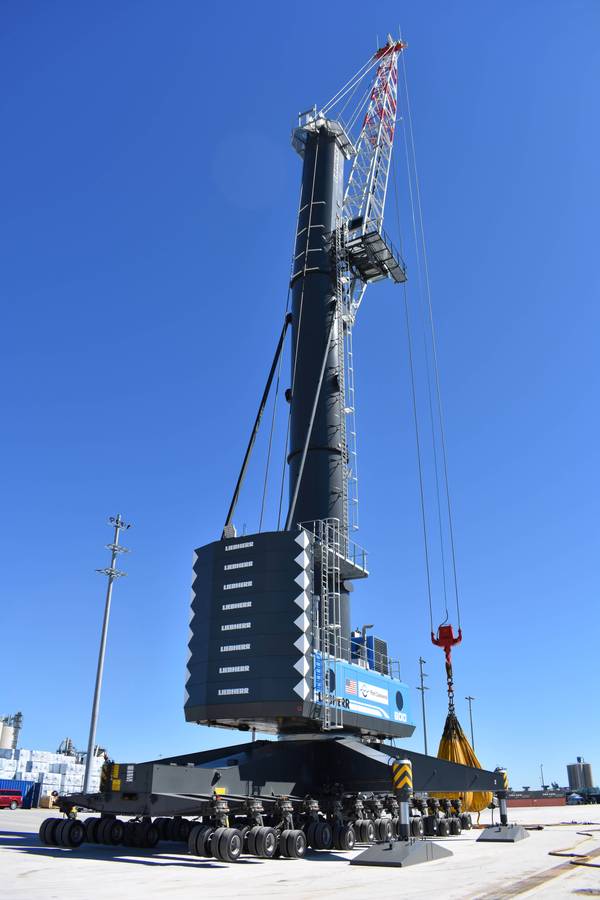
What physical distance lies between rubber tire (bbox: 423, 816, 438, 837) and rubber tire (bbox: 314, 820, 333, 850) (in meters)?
8.63

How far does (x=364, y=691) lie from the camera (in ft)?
84.8

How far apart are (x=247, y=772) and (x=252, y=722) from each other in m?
2.98

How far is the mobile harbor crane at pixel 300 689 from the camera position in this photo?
1880 cm

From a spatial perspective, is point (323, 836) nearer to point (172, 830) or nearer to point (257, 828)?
point (257, 828)

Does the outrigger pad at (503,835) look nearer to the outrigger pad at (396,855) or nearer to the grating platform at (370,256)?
the outrigger pad at (396,855)

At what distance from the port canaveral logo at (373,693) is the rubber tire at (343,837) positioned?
15.9 ft

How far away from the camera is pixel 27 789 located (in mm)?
57219

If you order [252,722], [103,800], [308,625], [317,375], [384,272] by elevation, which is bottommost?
[103,800]

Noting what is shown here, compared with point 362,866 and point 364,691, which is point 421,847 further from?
point 364,691

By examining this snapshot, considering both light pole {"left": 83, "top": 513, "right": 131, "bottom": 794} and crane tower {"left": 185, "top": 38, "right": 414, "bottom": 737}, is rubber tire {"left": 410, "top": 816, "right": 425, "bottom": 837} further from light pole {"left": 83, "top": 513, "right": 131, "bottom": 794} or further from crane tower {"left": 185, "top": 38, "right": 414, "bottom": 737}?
light pole {"left": 83, "top": 513, "right": 131, "bottom": 794}

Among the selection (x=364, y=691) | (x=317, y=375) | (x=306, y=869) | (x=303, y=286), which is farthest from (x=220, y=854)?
(x=303, y=286)

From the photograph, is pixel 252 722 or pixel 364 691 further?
pixel 364 691

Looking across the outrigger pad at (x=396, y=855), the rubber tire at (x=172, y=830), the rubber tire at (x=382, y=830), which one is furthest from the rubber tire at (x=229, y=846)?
the rubber tire at (x=382, y=830)

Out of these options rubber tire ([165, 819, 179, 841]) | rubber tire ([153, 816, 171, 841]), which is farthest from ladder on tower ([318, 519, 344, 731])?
rubber tire ([153, 816, 171, 841])
